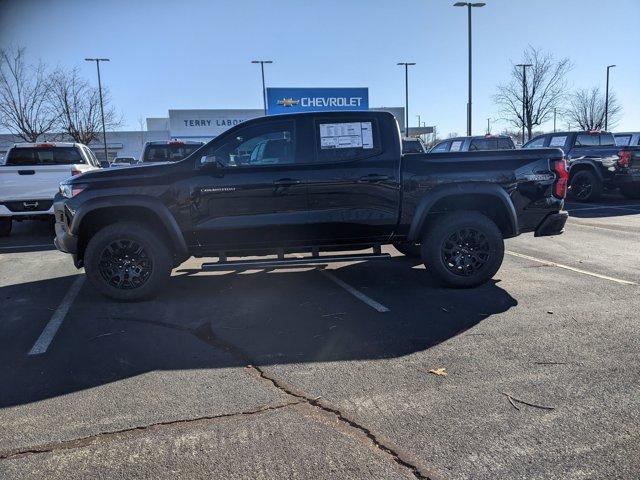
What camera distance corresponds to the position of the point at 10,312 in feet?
18.4

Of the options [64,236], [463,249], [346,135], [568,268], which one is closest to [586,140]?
[568,268]

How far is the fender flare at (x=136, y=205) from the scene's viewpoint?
5.60m

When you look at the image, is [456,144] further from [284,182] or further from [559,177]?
[284,182]

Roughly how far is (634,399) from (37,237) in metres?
11.1

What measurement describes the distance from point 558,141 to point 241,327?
14.2m

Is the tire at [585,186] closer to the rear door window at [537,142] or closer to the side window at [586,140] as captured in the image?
the side window at [586,140]

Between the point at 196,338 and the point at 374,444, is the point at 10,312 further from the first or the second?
the point at 374,444

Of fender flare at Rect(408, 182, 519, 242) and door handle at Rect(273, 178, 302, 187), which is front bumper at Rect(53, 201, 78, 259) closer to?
door handle at Rect(273, 178, 302, 187)

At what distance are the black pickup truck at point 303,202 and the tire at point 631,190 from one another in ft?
34.6

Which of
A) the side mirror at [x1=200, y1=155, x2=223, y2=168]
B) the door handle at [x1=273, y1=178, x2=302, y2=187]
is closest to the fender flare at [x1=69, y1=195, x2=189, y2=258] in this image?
the side mirror at [x1=200, y1=155, x2=223, y2=168]

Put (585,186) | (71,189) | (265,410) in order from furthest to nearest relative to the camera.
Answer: (585,186), (71,189), (265,410)

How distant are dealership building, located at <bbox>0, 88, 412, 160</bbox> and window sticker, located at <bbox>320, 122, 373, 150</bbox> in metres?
7.45

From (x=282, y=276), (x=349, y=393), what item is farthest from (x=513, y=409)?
(x=282, y=276)

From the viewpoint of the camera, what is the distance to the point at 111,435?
10.1ft
